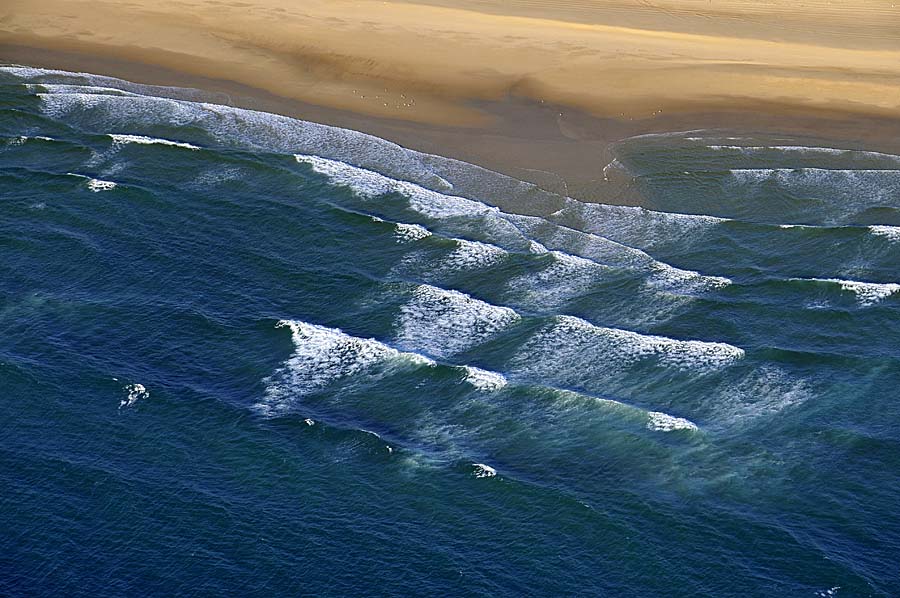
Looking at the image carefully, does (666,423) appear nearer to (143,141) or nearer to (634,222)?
(634,222)

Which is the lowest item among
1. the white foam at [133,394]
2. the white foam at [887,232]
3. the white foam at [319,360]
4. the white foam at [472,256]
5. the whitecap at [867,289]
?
the white foam at [133,394]

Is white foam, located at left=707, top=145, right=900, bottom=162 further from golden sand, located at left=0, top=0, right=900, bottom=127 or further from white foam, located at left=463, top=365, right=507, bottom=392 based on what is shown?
white foam, located at left=463, top=365, right=507, bottom=392

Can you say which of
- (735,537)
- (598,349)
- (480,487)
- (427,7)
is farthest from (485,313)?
A: (427,7)

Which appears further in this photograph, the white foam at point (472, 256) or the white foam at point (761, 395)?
the white foam at point (472, 256)

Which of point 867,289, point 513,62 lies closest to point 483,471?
point 867,289

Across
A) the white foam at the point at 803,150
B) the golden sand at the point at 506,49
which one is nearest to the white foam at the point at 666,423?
the white foam at the point at 803,150

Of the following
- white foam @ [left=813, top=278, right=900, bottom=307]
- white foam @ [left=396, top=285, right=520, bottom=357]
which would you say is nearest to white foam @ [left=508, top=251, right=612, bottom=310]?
white foam @ [left=396, top=285, right=520, bottom=357]

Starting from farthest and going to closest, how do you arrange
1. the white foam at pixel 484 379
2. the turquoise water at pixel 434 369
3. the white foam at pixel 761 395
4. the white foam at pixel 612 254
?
the white foam at pixel 612 254
the white foam at pixel 484 379
the white foam at pixel 761 395
the turquoise water at pixel 434 369

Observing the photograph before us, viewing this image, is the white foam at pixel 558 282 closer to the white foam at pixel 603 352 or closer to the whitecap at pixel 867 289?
the white foam at pixel 603 352
